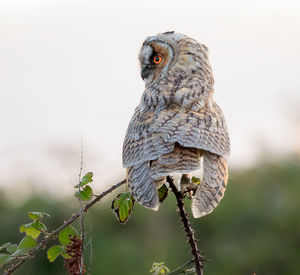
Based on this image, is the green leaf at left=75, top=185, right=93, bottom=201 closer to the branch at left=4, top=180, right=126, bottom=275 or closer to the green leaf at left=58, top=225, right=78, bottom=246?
the branch at left=4, top=180, right=126, bottom=275

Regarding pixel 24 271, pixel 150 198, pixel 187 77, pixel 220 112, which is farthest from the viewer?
pixel 24 271

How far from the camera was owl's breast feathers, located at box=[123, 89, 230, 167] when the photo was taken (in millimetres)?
3594

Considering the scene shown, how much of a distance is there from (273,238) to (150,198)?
1237cm

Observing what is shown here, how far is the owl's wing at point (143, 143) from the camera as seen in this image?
356cm

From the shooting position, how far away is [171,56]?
4848 millimetres

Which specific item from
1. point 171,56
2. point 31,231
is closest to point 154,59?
point 171,56

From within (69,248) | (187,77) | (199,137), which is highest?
(187,77)

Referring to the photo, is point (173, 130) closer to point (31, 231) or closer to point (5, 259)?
point (31, 231)

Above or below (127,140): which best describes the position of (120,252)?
below

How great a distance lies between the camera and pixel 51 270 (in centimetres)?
1575

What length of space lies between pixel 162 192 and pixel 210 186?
0.82 feet

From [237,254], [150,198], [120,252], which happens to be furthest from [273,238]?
[150,198]

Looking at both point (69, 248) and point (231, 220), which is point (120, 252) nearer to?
point (231, 220)

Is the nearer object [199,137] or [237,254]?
[199,137]
